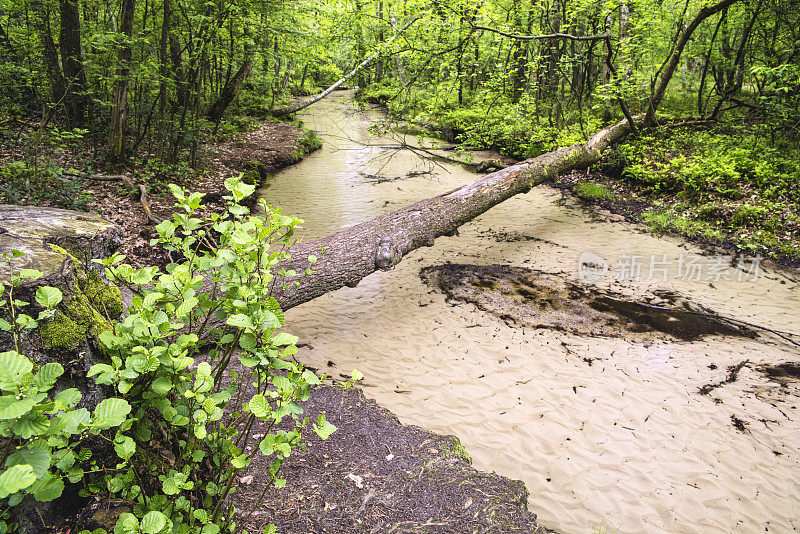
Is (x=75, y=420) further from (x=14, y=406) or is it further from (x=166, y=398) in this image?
(x=166, y=398)

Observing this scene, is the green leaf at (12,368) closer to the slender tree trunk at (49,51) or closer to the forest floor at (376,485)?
the forest floor at (376,485)

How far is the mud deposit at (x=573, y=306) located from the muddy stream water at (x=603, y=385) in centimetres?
16

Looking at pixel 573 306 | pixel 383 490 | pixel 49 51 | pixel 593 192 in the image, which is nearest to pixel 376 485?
pixel 383 490

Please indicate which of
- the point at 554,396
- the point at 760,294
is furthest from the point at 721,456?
the point at 760,294

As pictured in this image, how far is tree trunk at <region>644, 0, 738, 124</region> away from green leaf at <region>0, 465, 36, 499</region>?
456 inches

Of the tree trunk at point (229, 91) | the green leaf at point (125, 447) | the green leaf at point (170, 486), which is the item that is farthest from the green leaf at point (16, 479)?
the tree trunk at point (229, 91)

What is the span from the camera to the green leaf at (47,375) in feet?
3.32

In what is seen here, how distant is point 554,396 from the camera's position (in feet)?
13.0

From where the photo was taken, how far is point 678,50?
9188 millimetres

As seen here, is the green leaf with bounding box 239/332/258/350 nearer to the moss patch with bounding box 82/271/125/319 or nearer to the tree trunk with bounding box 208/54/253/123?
the moss patch with bounding box 82/271/125/319

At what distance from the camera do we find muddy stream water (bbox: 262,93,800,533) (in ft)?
9.75

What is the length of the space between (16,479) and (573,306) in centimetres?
578

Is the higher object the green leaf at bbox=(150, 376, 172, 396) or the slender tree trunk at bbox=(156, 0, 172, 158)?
→ the slender tree trunk at bbox=(156, 0, 172, 158)

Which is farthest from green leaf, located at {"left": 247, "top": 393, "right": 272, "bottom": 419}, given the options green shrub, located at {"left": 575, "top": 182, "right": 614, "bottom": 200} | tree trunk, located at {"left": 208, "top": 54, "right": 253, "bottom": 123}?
tree trunk, located at {"left": 208, "top": 54, "right": 253, "bottom": 123}
